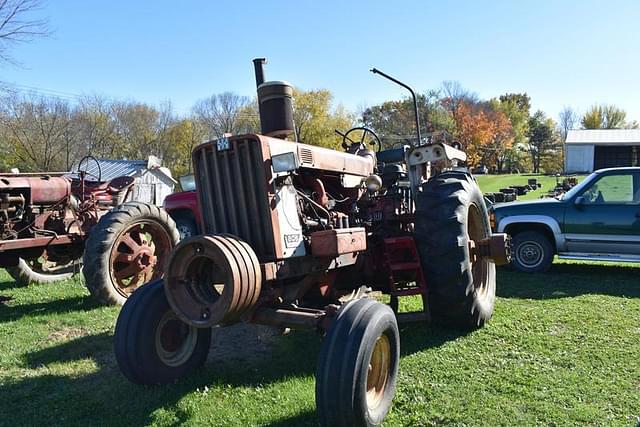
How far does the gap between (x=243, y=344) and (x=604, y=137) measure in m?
46.2

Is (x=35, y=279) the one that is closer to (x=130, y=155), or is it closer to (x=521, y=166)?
(x=130, y=155)

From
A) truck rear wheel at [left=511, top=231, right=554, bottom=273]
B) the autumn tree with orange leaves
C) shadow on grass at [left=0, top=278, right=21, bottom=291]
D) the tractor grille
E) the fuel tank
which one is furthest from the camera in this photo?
the autumn tree with orange leaves

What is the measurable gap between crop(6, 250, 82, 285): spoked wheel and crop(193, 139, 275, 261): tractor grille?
4981 mm

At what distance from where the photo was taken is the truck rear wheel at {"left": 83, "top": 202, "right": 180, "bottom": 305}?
6.16 metres

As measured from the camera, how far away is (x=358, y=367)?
2914 millimetres

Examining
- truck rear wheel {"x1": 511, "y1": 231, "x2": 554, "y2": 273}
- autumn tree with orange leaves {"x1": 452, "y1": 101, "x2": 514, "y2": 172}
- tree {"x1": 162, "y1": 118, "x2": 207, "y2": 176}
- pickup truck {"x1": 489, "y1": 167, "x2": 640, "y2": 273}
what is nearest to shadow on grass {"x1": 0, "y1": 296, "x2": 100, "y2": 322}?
truck rear wheel {"x1": 511, "y1": 231, "x2": 554, "y2": 273}

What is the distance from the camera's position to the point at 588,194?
305 inches

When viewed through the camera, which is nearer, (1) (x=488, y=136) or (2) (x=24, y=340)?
(2) (x=24, y=340)

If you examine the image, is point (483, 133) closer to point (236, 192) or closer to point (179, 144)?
point (179, 144)

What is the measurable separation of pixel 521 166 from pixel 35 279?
207 ft

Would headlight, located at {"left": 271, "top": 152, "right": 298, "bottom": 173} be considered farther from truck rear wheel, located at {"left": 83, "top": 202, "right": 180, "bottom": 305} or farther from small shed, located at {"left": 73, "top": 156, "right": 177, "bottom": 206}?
small shed, located at {"left": 73, "top": 156, "right": 177, "bottom": 206}

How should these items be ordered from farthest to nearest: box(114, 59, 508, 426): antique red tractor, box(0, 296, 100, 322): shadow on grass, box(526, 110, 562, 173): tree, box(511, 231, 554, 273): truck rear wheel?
box(526, 110, 562, 173): tree
box(511, 231, 554, 273): truck rear wheel
box(0, 296, 100, 322): shadow on grass
box(114, 59, 508, 426): antique red tractor

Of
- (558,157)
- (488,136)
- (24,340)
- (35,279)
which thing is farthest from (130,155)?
(558,157)

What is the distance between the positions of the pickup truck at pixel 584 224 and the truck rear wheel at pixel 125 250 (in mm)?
5269
